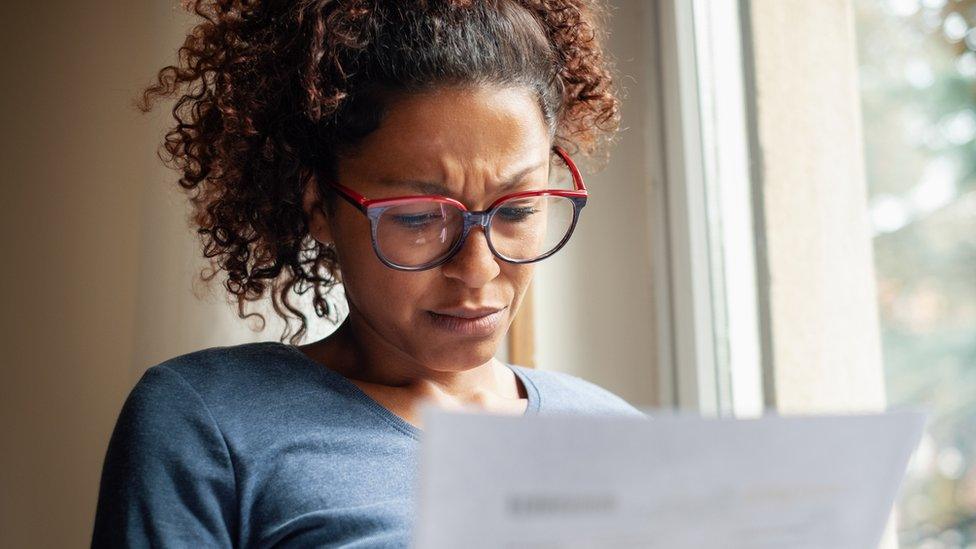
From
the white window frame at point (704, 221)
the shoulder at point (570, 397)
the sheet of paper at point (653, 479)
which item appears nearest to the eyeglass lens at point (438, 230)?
the shoulder at point (570, 397)

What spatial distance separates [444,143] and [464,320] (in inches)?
7.3

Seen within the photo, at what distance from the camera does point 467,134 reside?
94 centimetres

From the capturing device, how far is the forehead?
0.93 meters

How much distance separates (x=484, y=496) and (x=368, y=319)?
0.57m

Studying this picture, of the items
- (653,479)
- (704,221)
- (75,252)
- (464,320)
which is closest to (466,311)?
(464,320)

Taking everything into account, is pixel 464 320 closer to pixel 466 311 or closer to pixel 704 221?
pixel 466 311

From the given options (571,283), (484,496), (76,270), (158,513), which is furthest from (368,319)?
(571,283)

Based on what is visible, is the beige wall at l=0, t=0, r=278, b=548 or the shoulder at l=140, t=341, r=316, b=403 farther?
the beige wall at l=0, t=0, r=278, b=548

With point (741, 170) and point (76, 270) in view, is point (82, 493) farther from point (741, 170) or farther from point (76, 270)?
point (741, 170)

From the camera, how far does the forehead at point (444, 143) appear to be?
929 millimetres

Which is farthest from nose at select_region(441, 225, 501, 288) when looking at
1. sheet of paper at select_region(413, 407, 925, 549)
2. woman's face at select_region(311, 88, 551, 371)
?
sheet of paper at select_region(413, 407, 925, 549)

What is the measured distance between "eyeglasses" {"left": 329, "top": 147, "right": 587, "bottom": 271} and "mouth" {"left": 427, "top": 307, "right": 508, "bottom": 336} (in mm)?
59

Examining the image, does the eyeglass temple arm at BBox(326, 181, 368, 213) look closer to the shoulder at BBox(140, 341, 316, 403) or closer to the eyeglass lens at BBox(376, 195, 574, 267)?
the eyeglass lens at BBox(376, 195, 574, 267)

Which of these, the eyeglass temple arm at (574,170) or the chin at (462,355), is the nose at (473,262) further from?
the eyeglass temple arm at (574,170)
